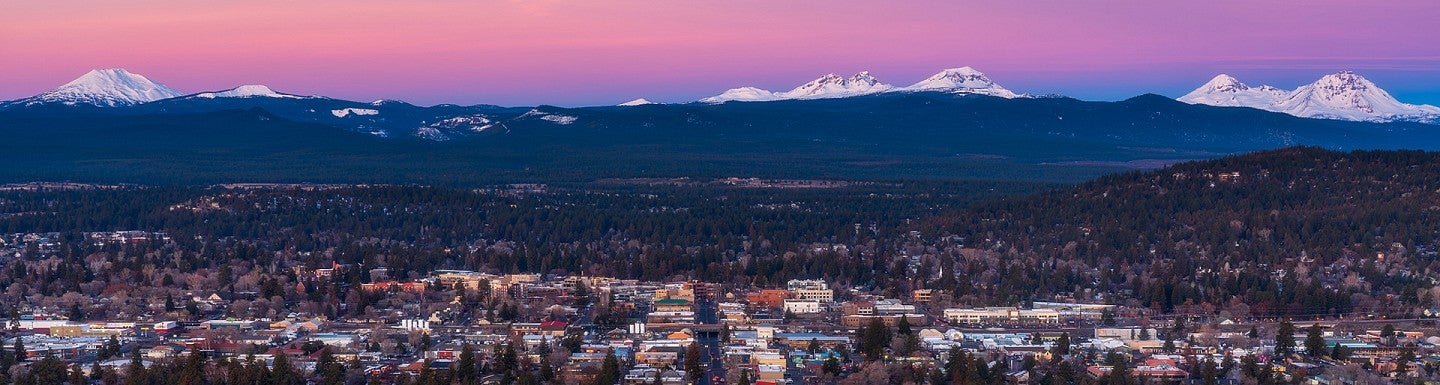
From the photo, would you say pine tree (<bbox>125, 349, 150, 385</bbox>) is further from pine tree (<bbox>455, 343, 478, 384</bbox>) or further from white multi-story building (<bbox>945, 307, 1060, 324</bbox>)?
white multi-story building (<bbox>945, 307, 1060, 324</bbox>)

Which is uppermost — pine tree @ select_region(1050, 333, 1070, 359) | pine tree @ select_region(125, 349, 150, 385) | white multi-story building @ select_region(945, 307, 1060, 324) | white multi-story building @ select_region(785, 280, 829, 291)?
pine tree @ select_region(125, 349, 150, 385)

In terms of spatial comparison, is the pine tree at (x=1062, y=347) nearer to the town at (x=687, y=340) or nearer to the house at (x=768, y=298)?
the town at (x=687, y=340)

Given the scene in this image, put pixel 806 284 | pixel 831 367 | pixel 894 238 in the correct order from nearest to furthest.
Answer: pixel 831 367 < pixel 806 284 < pixel 894 238

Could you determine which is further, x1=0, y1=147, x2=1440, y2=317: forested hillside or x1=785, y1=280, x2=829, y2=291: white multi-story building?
x1=0, y1=147, x2=1440, y2=317: forested hillside

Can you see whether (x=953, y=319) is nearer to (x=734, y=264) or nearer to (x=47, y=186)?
(x=734, y=264)

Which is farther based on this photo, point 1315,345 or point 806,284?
point 806,284

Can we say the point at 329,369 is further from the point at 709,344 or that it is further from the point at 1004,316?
the point at 1004,316

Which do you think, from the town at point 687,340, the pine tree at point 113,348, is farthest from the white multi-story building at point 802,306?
the pine tree at point 113,348

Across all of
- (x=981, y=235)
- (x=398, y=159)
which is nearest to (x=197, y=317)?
(x=981, y=235)

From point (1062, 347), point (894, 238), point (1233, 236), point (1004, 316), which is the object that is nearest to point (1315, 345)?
point (1062, 347)

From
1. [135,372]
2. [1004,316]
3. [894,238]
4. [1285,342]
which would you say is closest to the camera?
[135,372]

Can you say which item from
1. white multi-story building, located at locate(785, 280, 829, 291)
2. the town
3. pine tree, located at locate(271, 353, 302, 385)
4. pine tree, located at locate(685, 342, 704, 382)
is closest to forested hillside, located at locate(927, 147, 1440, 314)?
the town
